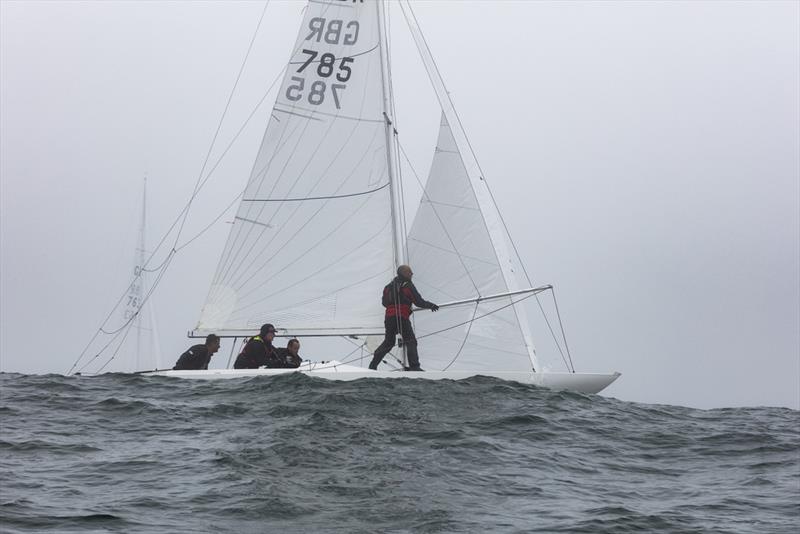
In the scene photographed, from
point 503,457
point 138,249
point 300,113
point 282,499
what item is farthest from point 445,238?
point 138,249

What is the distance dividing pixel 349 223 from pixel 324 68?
10.0 feet

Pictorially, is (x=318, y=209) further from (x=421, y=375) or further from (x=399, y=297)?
(x=421, y=375)

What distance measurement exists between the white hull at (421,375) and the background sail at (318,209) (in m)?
1.92

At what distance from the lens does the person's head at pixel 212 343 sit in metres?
16.4

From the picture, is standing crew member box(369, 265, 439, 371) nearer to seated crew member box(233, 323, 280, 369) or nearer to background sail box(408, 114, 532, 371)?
background sail box(408, 114, 532, 371)

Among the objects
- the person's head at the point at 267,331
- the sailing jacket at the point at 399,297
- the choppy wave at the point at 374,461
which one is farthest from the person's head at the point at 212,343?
the sailing jacket at the point at 399,297

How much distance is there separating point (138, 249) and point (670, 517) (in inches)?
1088

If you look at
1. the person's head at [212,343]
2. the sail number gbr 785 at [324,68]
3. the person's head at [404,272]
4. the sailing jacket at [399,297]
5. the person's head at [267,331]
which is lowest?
the person's head at [212,343]

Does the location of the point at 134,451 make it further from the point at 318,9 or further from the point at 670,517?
the point at 318,9

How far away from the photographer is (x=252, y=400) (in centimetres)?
1255

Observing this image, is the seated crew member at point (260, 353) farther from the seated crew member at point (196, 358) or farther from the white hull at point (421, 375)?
the seated crew member at point (196, 358)

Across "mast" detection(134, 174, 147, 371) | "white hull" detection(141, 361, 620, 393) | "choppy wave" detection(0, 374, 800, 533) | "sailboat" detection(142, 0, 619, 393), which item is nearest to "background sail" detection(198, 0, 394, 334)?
"sailboat" detection(142, 0, 619, 393)

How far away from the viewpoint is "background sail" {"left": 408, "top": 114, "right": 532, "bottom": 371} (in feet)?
52.2

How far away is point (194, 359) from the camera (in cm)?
1598
